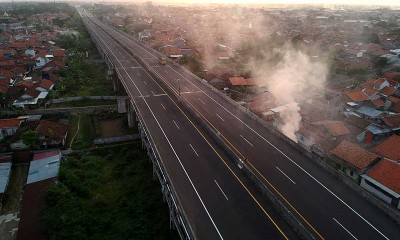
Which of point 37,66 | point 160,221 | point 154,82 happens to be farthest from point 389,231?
point 37,66

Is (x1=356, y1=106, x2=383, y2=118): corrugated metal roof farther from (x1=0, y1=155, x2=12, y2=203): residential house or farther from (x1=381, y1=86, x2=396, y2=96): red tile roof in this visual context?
(x1=0, y1=155, x2=12, y2=203): residential house

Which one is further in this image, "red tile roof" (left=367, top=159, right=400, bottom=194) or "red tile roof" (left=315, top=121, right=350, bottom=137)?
"red tile roof" (left=315, top=121, right=350, bottom=137)

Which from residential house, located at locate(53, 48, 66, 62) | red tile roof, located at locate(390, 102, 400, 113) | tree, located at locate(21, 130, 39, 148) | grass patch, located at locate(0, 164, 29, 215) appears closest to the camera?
grass patch, located at locate(0, 164, 29, 215)

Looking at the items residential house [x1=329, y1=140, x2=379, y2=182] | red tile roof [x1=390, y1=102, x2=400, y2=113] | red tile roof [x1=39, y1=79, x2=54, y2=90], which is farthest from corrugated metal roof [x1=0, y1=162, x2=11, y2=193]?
red tile roof [x1=390, y1=102, x2=400, y2=113]

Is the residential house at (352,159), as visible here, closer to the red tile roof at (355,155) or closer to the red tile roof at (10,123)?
the red tile roof at (355,155)

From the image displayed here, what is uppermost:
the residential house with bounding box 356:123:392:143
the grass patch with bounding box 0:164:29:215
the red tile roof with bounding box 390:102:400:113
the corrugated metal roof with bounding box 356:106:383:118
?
the red tile roof with bounding box 390:102:400:113

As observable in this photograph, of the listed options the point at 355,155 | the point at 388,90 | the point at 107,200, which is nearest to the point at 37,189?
the point at 107,200

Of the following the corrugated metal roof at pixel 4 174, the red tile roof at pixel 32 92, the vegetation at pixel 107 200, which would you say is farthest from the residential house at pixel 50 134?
the red tile roof at pixel 32 92

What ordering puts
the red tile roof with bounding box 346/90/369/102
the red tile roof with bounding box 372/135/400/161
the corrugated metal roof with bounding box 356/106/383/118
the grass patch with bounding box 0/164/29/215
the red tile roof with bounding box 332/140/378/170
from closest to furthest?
the grass patch with bounding box 0/164/29/215 → the red tile roof with bounding box 332/140/378/170 → the red tile roof with bounding box 372/135/400/161 → the corrugated metal roof with bounding box 356/106/383/118 → the red tile roof with bounding box 346/90/369/102
